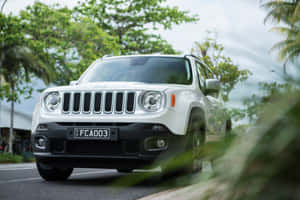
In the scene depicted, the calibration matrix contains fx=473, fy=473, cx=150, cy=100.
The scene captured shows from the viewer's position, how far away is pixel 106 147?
571 cm

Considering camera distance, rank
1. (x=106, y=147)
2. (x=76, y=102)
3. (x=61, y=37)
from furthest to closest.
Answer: (x=61, y=37), (x=76, y=102), (x=106, y=147)

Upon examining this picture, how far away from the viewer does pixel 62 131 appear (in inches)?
232

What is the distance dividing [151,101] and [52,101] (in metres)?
1.39

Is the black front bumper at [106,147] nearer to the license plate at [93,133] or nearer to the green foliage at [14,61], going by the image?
the license plate at [93,133]

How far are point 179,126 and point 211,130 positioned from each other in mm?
4136

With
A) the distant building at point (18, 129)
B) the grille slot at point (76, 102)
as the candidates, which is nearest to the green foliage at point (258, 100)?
the grille slot at point (76, 102)

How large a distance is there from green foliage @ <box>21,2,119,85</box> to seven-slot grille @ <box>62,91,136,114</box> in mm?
20342

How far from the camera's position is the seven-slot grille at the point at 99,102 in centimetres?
580

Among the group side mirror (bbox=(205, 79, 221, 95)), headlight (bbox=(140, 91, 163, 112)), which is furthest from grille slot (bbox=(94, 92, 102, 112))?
side mirror (bbox=(205, 79, 221, 95))

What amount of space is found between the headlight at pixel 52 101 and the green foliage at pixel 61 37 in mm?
20036

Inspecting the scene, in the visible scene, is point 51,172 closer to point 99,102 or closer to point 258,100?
point 99,102

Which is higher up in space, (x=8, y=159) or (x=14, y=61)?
(x=14, y=61)

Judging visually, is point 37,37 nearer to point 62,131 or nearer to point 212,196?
point 62,131

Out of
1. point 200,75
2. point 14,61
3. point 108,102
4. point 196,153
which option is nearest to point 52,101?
point 108,102
